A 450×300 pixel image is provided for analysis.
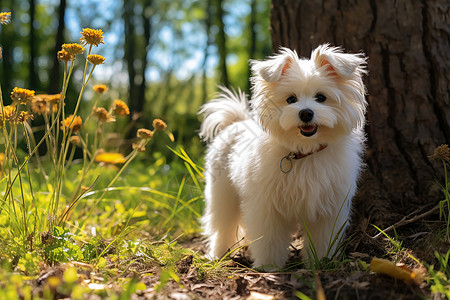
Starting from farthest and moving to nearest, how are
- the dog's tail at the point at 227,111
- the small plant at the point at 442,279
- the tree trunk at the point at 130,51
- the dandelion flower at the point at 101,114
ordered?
the tree trunk at the point at 130,51 → the dog's tail at the point at 227,111 → the dandelion flower at the point at 101,114 → the small plant at the point at 442,279

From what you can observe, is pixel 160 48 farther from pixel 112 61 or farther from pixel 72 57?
pixel 72 57

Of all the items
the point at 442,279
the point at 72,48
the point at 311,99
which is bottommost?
the point at 442,279

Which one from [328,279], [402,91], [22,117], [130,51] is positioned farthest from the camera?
[130,51]

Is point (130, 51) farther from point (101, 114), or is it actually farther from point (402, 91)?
point (402, 91)

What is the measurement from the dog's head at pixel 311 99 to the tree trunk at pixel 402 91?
76 cm

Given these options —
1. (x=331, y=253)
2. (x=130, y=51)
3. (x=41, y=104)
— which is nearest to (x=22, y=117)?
(x=41, y=104)

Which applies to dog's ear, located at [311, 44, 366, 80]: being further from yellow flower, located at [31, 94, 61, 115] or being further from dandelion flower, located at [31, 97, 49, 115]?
dandelion flower, located at [31, 97, 49, 115]

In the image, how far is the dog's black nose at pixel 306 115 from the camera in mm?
2857

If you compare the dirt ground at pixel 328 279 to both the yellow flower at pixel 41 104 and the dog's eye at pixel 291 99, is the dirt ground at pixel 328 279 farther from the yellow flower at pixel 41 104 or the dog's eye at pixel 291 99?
the yellow flower at pixel 41 104

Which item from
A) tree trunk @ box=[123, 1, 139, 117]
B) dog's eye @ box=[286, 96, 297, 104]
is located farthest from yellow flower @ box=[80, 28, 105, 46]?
tree trunk @ box=[123, 1, 139, 117]

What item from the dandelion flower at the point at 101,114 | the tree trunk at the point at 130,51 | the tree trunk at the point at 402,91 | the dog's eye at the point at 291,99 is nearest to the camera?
the dog's eye at the point at 291,99

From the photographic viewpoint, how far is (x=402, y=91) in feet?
12.5

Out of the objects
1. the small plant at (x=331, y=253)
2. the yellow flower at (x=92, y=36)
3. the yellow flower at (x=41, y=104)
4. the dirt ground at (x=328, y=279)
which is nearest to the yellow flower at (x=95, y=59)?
the yellow flower at (x=92, y=36)

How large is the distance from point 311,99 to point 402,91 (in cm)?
129
